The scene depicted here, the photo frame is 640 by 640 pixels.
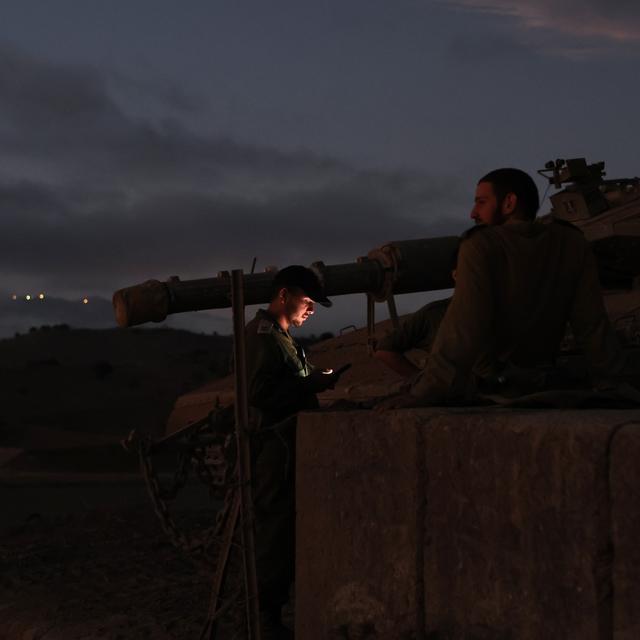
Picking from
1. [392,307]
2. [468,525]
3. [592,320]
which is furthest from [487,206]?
[392,307]

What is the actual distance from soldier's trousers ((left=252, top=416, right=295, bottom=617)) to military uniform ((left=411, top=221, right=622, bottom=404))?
128cm

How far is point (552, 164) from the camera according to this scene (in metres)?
8.45

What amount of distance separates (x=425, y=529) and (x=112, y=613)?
3371 mm

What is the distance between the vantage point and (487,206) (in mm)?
4086

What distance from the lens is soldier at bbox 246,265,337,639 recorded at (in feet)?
16.5

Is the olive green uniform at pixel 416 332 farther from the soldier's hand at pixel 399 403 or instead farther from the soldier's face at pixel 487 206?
the soldier's hand at pixel 399 403

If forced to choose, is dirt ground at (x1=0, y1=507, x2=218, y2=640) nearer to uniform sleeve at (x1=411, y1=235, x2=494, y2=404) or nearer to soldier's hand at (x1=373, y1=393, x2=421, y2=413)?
soldier's hand at (x1=373, y1=393, x2=421, y2=413)

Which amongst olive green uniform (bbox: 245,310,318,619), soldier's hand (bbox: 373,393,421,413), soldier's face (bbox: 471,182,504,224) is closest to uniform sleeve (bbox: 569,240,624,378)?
soldier's face (bbox: 471,182,504,224)

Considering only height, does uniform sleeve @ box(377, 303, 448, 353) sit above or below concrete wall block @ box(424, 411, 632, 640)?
above

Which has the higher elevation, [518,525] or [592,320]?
[592,320]

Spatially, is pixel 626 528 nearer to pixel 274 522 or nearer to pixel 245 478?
pixel 245 478

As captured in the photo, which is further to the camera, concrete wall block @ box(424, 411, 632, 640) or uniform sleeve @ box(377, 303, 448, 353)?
uniform sleeve @ box(377, 303, 448, 353)

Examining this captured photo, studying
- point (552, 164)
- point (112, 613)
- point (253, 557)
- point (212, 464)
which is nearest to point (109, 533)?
point (212, 464)

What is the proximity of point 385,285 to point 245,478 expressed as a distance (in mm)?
2529
